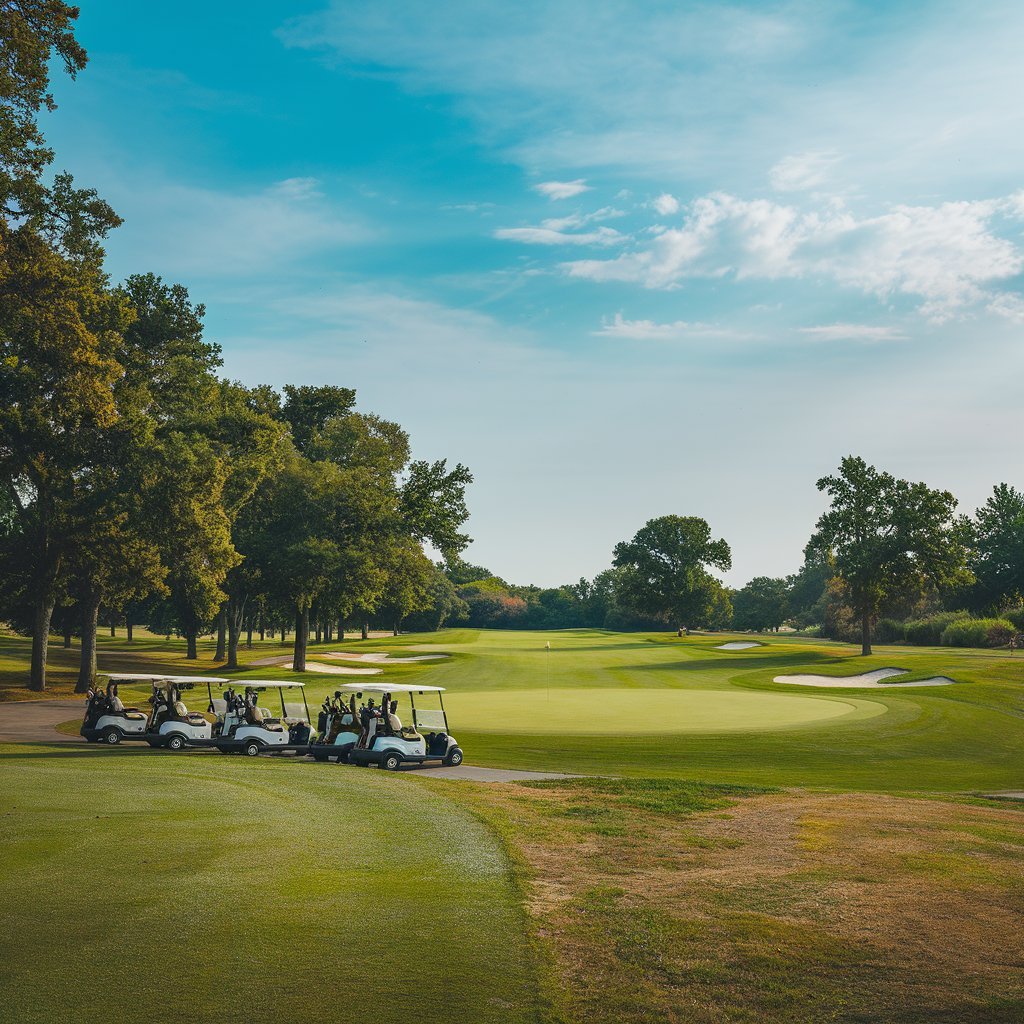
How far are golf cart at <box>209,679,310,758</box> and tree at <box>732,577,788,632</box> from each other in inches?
4924

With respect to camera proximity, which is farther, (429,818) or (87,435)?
(87,435)

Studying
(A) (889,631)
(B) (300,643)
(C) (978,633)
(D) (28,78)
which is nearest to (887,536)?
(C) (978,633)

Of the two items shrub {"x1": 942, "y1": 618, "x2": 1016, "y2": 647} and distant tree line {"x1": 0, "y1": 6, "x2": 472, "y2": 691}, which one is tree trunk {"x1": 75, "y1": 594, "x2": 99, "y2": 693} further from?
shrub {"x1": 942, "y1": 618, "x2": 1016, "y2": 647}

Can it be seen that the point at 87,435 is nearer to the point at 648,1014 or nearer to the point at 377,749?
the point at 377,749

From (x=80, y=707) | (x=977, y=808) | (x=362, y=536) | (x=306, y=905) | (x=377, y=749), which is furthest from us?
(x=362, y=536)

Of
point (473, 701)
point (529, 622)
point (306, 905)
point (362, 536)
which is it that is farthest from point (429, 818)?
point (529, 622)

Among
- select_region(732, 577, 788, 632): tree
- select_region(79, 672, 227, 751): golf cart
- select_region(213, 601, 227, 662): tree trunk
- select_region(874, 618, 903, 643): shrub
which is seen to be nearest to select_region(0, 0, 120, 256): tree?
select_region(79, 672, 227, 751): golf cart

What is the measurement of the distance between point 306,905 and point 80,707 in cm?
3014

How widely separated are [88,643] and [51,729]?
15068 mm

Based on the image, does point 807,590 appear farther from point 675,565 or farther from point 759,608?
point 675,565

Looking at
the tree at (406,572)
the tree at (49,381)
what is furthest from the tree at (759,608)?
the tree at (49,381)

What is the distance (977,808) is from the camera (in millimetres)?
16859

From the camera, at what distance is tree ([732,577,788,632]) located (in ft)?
471

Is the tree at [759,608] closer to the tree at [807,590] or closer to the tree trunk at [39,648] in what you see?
the tree at [807,590]
